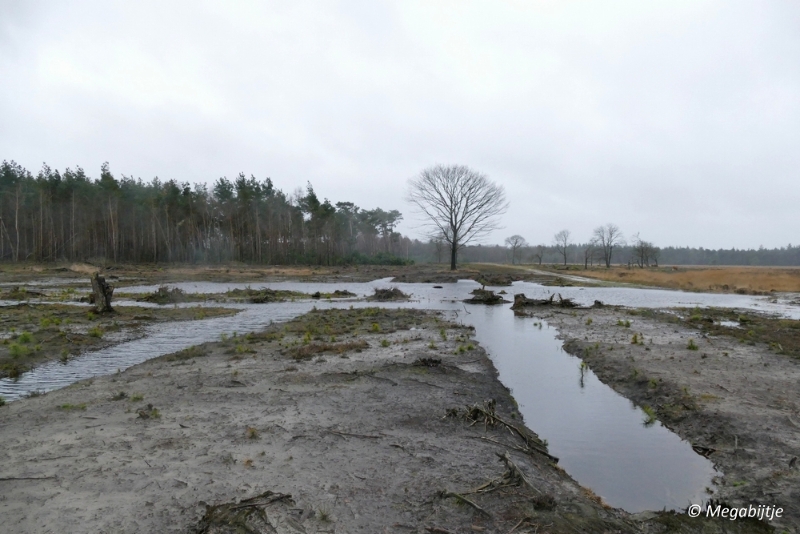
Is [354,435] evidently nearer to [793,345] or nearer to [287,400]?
[287,400]

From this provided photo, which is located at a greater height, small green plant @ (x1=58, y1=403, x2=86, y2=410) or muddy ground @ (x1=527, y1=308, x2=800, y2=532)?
muddy ground @ (x1=527, y1=308, x2=800, y2=532)

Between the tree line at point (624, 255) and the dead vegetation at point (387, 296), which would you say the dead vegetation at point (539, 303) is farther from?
the tree line at point (624, 255)

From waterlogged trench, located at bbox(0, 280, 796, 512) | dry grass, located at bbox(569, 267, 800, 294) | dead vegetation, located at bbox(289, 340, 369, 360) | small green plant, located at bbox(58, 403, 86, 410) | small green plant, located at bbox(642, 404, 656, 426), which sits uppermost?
dry grass, located at bbox(569, 267, 800, 294)

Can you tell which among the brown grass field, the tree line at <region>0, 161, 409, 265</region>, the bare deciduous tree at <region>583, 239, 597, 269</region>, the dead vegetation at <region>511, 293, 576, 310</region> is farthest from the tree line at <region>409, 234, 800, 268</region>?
the dead vegetation at <region>511, 293, 576, 310</region>

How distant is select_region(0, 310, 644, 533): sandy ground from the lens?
421 cm

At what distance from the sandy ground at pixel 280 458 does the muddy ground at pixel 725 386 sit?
0.61 meters

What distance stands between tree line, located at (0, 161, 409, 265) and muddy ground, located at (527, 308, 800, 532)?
64.2 m

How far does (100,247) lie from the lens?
7300cm

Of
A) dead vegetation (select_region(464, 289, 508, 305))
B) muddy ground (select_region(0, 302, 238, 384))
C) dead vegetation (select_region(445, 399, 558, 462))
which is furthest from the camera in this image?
dead vegetation (select_region(464, 289, 508, 305))

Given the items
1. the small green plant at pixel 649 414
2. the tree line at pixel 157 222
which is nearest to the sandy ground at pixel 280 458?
the small green plant at pixel 649 414

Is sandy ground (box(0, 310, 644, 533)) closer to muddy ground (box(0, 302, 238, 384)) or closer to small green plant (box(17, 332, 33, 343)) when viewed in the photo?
muddy ground (box(0, 302, 238, 384))

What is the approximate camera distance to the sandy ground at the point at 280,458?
13.8ft

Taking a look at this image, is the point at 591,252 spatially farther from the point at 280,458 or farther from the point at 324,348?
the point at 280,458

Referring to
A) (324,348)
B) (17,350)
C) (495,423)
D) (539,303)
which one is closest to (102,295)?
(17,350)
